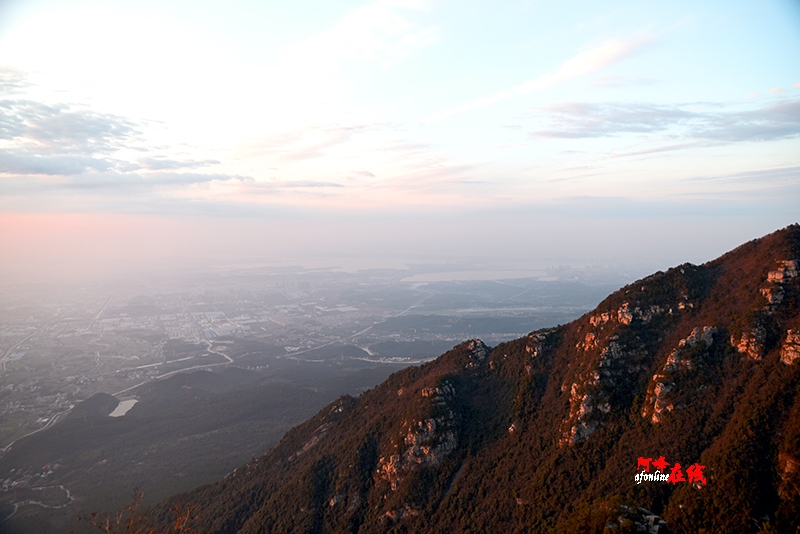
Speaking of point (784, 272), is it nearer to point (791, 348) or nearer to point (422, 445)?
point (791, 348)

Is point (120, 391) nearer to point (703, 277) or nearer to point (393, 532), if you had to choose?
point (393, 532)

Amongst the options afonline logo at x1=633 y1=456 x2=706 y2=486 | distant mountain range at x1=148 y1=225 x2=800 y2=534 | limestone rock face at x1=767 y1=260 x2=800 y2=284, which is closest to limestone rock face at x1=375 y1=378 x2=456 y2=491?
distant mountain range at x1=148 y1=225 x2=800 y2=534

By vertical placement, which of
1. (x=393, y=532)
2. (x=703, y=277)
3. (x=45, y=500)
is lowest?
(x=45, y=500)

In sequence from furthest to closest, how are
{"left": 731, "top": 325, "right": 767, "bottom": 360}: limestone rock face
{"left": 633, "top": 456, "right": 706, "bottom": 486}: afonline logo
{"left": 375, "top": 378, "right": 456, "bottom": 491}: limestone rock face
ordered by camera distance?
{"left": 375, "top": 378, "right": 456, "bottom": 491}: limestone rock face, {"left": 731, "top": 325, "right": 767, "bottom": 360}: limestone rock face, {"left": 633, "top": 456, "right": 706, "bottom": 486}: afonline logo

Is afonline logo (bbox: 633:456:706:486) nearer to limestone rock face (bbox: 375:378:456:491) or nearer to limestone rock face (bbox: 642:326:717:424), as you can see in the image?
limestone rock face (bbox: 642:326:717:424)

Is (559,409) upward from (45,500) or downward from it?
upward

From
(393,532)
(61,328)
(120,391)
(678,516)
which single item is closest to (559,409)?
(678,516)
